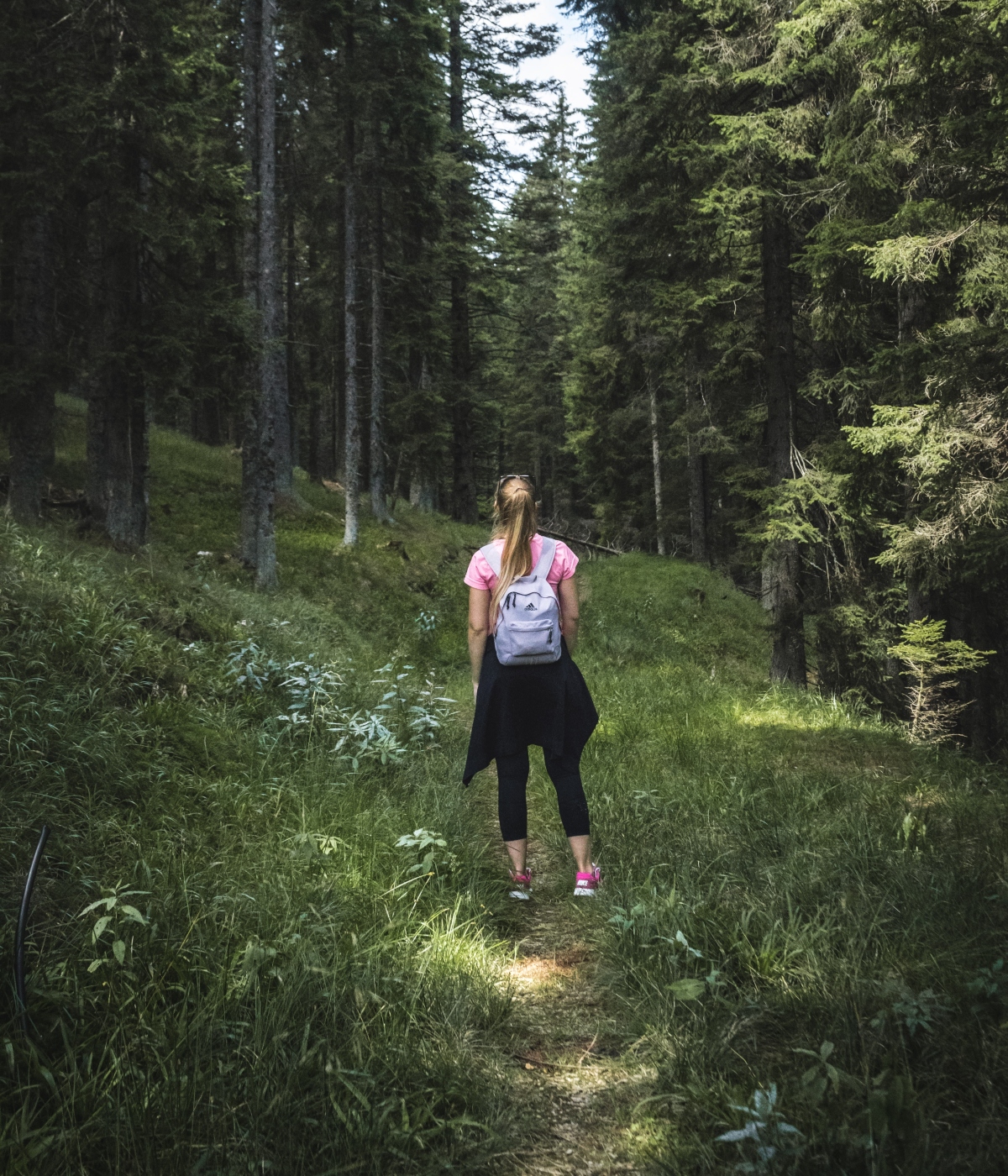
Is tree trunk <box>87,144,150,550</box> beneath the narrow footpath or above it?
above

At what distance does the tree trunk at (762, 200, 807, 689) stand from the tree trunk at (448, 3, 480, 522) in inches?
517

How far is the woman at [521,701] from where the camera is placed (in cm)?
401

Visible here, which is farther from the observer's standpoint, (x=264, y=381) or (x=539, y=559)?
(x=264, y=381)

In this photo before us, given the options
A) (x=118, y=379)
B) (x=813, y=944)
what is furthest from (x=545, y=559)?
(x=118, y=379)

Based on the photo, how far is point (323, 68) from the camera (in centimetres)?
1880

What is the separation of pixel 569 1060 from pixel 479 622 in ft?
6.82

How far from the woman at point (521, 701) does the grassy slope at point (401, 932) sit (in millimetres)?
334

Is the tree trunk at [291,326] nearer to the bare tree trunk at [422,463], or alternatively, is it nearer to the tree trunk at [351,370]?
the bare tree trunk at [422,463]

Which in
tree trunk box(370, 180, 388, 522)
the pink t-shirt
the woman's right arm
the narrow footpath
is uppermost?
tree trunk box(370, 180, 388, 522)

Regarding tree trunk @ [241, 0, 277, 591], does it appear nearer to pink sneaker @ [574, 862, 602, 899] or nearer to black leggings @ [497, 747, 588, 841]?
black leggings @ [497, 747, 588, 841]

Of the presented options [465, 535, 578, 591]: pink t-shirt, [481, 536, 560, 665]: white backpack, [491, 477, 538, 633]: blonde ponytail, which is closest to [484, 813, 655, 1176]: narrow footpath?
[481, 536, 560, 665]: white backpack

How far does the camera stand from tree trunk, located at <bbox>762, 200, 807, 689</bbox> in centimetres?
1052

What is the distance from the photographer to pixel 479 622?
4086 mm

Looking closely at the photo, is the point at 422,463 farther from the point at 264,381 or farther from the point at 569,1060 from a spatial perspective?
the point at 569,1060
